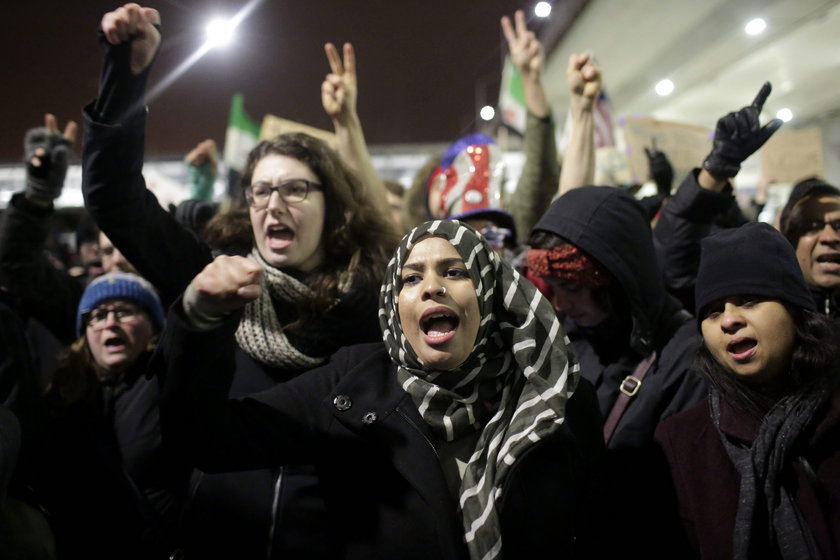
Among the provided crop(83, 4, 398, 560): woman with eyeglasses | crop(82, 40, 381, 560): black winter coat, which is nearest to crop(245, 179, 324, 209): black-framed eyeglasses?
crop(83, 4, 398, 560): woman with eyeglasses

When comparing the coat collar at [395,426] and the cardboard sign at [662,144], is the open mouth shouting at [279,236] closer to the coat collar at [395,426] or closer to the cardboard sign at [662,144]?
the coat collar at [395,426]

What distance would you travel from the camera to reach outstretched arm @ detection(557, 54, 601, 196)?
2.77 meters

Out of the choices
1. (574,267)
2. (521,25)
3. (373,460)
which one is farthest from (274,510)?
(521,25)

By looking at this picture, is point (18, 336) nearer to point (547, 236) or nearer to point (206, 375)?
point (206, 375)

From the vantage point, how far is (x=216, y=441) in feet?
4.65

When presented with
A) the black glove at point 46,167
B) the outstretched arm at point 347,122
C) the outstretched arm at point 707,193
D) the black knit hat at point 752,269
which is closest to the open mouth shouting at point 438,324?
the black knit hat at point 752,269

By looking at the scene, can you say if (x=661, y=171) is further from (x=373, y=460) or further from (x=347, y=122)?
(x=373, y=460)

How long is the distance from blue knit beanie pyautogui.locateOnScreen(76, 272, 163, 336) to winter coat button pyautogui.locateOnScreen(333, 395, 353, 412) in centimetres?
123

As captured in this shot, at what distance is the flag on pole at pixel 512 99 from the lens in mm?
4355

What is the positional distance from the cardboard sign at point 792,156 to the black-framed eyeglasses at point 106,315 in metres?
3.82

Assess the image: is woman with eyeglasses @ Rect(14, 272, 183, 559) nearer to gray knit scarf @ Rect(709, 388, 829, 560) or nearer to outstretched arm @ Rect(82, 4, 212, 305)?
outstretched arm @ Rect(82, 4, 212, 305)

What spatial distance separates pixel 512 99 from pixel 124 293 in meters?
2.88

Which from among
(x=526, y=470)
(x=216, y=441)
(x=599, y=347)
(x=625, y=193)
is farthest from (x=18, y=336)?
(x=625, y=193)

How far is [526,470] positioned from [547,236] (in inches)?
37.1
